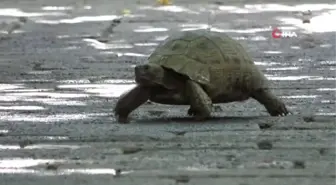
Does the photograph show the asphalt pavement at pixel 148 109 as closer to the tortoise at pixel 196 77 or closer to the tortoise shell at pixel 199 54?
the tortoise at pixel 196 77

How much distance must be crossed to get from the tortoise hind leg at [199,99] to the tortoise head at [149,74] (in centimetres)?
16

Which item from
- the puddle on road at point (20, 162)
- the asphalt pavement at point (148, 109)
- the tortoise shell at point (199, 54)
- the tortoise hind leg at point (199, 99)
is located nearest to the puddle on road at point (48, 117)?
the asphalt pavement at point (148, 109)

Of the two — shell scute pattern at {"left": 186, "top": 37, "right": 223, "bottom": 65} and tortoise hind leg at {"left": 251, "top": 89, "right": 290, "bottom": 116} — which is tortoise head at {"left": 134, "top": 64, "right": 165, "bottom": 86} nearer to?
shell scute pattern at {"left": 186, "top": 37, "right": 223, "bottom": 65}

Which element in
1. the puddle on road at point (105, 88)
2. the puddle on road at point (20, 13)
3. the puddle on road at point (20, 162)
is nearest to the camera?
the puddle on road at point (20, 162)

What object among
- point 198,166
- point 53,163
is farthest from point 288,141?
point 53,163

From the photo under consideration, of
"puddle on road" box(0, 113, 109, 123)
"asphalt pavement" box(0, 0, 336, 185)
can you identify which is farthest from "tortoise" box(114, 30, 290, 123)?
"puddle on road" box(0, 113, 109, 123)

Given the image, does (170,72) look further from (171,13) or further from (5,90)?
(171,13)

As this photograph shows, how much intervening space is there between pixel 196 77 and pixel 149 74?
0.88ft

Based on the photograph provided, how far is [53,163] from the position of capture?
4.29 m

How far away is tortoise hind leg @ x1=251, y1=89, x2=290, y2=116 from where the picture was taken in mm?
5797

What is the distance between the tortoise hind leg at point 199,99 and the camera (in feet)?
17.6

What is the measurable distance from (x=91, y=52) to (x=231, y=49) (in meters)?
3.64

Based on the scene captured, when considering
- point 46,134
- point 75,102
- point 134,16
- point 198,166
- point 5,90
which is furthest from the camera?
point 134,16

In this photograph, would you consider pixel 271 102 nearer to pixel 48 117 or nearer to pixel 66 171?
pixel 48 117
